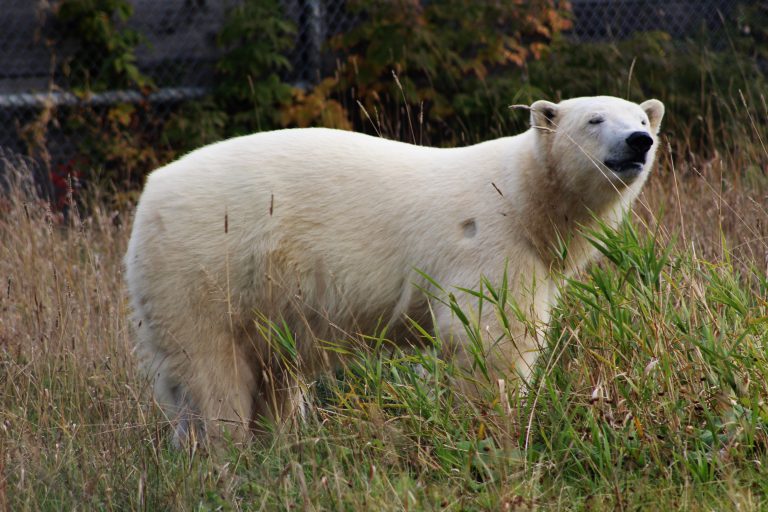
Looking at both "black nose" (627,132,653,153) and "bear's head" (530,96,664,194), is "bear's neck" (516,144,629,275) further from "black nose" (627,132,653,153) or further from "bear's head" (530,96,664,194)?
"black nose" (627,132,653,153)

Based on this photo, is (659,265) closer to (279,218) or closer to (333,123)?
(279,218)

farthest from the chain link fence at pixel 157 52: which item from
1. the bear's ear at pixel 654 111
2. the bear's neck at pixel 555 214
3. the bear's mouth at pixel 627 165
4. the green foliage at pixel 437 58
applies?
the bear's mouth at pixel 627 165

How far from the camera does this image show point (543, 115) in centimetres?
402

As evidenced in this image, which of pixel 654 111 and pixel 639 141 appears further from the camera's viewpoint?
pixel 654 111

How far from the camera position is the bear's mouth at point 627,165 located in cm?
380

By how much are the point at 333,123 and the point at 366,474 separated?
5.41 meters

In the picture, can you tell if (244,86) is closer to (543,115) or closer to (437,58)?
(437,58)

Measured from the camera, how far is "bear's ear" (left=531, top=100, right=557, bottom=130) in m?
4.00

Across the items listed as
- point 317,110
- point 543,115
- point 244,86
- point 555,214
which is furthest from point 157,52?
point 555,214

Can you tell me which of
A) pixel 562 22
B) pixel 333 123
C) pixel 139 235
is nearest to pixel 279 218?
pixel 139 235

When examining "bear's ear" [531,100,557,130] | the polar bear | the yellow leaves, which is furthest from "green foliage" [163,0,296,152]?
"bear's ear" [531,100,557,130]

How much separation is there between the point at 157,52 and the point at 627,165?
240 inches

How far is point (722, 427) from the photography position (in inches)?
123

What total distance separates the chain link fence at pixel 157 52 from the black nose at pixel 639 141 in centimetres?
470
